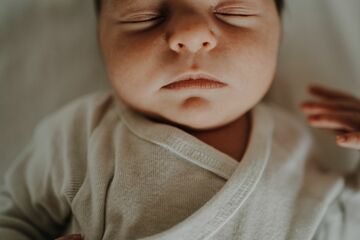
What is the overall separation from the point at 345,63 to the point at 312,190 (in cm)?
Answer: 44

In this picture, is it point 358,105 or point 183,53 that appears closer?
Result: point 183,53

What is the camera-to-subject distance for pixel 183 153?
0.90m

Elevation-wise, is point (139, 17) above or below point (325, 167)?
above

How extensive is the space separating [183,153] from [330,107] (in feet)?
1.33

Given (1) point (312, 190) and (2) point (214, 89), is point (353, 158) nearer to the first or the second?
(1) point (312, 190)

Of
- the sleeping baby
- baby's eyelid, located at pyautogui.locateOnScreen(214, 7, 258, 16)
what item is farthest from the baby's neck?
baby's eyelid, located at pyautogui.locateOnScreen(214, 7, 258, 16)

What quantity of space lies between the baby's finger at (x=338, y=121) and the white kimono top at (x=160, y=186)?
0.07 metres

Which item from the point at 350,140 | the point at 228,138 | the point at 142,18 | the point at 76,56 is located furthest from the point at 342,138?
the point at 76,56

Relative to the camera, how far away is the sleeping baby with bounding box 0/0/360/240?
0.85 m

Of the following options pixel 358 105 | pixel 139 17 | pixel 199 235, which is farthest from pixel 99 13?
pixel 358 105

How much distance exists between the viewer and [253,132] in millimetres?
976

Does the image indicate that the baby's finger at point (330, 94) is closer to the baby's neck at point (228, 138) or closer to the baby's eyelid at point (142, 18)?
the baby's neck at point (228, 138)

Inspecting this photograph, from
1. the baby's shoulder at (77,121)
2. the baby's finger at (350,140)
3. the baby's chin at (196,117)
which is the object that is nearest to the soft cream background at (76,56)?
the baby's shoulder at (77,121)

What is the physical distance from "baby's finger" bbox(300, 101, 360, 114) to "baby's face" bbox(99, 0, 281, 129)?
201 mm
